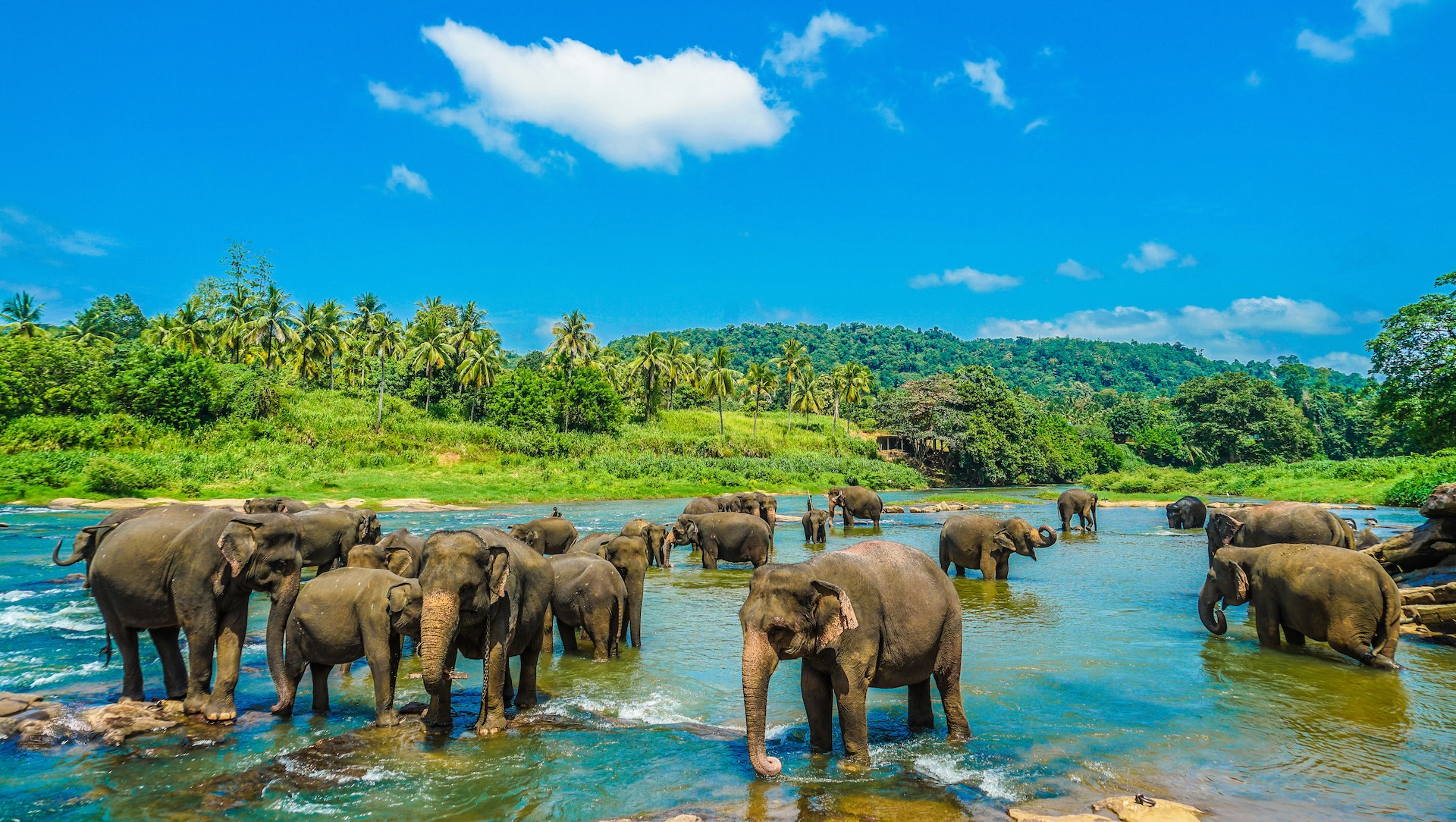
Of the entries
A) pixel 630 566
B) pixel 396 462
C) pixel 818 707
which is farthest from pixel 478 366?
pixel 818 707

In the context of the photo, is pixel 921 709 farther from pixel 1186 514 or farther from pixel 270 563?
pixel 1186 514

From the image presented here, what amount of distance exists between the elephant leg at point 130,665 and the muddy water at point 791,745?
0.89 meters

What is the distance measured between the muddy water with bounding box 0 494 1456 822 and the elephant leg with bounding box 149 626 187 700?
750 millimetres

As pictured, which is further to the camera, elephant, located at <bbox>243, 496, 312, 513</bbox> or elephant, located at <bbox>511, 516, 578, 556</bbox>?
elephant, located at <bbox>511, 516, 578, 556</bbox>

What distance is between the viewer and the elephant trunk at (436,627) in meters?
7.46

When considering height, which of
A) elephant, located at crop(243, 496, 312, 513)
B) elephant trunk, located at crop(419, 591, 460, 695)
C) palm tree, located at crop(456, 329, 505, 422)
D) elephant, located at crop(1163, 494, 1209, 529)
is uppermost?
palm tree, located at crop(456, 329, 505, 422)

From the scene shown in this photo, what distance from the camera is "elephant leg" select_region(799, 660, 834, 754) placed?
289 inches

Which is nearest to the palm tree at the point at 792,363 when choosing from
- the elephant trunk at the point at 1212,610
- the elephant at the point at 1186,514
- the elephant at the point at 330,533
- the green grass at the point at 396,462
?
the green grass at the point at 396,462

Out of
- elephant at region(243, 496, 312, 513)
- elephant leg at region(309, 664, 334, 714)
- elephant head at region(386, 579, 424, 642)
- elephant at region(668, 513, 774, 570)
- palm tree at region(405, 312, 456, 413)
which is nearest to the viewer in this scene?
elephant head at region(386, 579, 424, 642)

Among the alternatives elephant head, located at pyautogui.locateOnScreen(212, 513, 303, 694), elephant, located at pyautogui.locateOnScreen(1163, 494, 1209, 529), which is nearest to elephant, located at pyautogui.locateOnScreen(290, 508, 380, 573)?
elephant head, located at pyautogui.locateOnScreen(212, 513, 303, 694)

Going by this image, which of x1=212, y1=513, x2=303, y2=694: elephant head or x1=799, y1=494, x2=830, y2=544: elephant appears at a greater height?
x1=212, y1=513, x2=303, y2=694: elephant head

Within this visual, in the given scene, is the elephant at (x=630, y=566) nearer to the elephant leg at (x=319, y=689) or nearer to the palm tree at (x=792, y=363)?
the elephant leg at (x=319, y=689)

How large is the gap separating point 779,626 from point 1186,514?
33.3 meters

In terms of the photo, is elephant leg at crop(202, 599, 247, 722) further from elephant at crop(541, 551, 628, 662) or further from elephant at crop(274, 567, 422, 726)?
elephant at crop(541, 551, 628, 662)
